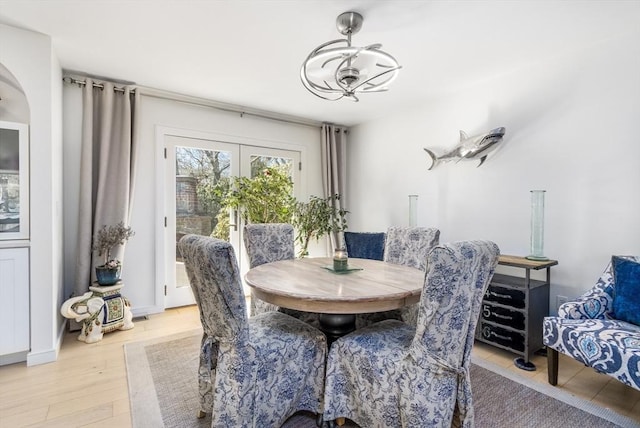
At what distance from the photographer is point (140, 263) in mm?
3414

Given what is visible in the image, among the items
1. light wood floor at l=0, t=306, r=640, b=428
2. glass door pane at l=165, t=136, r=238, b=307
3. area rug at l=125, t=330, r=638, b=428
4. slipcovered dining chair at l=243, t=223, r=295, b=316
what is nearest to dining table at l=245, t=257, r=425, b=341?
slipcovered dining chair at l=243, t=223, r=295, b=316

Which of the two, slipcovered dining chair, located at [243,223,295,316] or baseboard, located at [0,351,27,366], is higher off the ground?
slipcovered dining chair, located at [243,223,295,316]

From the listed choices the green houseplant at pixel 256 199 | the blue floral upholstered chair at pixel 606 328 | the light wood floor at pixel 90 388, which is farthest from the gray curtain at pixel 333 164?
the blue floral upholstered chair at pixel 606 328

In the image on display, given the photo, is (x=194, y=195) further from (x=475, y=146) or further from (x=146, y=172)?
(x=475, y=146)

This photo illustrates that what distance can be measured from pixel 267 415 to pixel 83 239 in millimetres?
2463

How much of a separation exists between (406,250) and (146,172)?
2.78 m

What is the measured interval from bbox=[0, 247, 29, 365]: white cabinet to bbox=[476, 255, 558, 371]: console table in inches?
137

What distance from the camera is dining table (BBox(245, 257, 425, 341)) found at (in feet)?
5.08

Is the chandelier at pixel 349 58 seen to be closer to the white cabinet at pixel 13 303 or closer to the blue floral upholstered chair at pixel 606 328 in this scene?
the blue floral upholstered chair at pixel 606 328

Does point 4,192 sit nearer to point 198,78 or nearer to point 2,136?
point 2,136

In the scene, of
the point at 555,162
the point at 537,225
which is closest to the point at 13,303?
the point at 537,225

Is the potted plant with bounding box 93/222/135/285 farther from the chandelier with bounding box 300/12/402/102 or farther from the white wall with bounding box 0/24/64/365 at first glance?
the chandelier with bounding box 300/12/402/102

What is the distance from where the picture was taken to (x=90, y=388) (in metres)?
2.05

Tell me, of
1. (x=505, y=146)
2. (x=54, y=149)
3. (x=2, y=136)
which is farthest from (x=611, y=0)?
(x=2, y=136)
